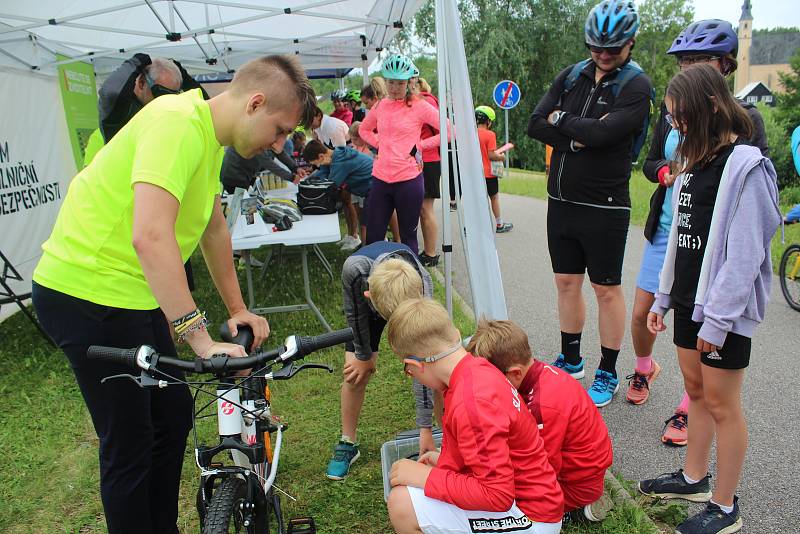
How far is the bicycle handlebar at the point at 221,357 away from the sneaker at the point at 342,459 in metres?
1.58

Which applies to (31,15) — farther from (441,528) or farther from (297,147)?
(441,528)

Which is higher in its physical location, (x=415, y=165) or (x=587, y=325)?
(x=415, y=165)

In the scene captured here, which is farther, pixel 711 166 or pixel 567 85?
pixel 567 85

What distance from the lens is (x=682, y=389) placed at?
12.5 ft

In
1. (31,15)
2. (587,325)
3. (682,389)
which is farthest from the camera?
(31,15)

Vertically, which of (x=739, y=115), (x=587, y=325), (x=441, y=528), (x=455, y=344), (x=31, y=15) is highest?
(x=31, y=15)

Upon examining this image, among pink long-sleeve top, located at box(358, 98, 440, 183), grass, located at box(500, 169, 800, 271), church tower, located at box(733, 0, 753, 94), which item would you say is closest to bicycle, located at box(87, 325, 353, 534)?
pink long-sleeve top, located at box(358, 98, 440, 183)

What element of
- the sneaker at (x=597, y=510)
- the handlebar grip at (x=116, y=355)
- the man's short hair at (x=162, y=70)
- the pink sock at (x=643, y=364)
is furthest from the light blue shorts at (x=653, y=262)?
the man's short hair at (x=162, y=70)

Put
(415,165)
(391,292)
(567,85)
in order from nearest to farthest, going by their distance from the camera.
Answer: (391,292) → (567,85) → (415,165)

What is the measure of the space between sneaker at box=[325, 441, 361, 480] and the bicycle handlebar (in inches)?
62.3

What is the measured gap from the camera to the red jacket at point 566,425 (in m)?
2.34

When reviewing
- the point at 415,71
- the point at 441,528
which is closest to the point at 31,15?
the point at 415,71

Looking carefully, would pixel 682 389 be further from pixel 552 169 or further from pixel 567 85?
pixel 567 85

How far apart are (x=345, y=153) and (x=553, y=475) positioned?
525cm
